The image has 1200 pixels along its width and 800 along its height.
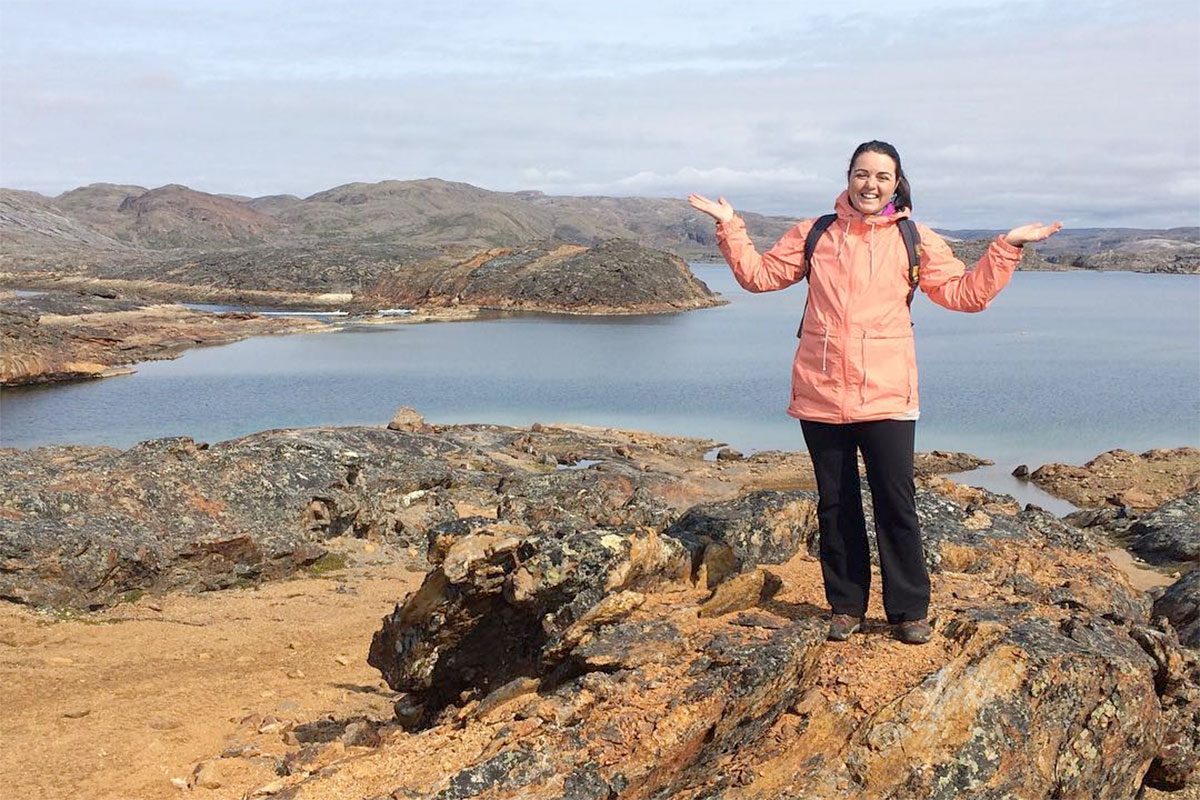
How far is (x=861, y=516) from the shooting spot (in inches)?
263

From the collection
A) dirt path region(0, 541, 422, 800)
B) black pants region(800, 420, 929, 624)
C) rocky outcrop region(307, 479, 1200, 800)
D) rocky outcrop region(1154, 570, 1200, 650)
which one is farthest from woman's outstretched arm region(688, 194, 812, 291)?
rocky outcrop region(1154, 570, 1200, 650)

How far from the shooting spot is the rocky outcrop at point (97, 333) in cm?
4547

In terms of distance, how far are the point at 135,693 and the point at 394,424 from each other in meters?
19.3

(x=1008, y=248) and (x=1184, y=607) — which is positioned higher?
(x=1008, y=248)

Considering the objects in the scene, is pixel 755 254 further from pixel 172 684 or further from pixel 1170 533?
pixel 1170 533

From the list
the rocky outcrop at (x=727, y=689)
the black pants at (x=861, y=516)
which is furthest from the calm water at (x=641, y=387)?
the black pants at (x=861, y=516)

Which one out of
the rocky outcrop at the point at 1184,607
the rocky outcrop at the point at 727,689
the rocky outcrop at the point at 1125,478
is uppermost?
the rocky outcrop at the point at 727,689

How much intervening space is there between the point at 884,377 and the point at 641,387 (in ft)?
129

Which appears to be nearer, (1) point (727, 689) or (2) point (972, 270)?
(1) point (727, 689)

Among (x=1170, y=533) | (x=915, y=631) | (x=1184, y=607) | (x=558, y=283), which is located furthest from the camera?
(x=558, y=283)

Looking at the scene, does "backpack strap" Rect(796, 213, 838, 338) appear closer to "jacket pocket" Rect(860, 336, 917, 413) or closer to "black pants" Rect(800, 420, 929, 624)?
"jacket pocket" Rect(860, 336, 917, 413)

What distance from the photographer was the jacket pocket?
246 inches

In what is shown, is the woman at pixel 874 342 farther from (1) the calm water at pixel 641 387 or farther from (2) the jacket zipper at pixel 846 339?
(1) the calm water at pixel 641 387

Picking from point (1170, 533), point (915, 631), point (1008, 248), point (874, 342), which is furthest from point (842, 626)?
point (1170, 533)
